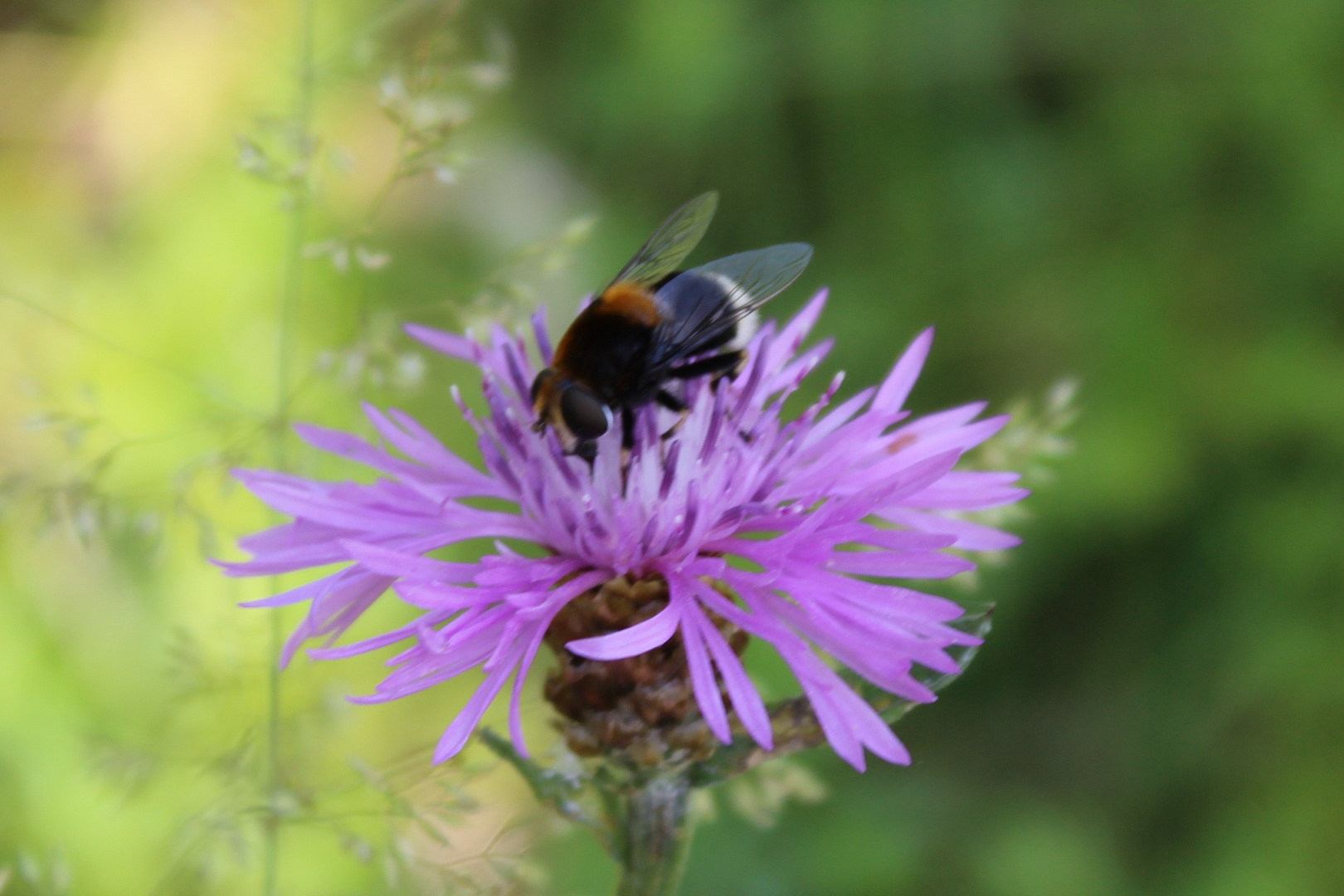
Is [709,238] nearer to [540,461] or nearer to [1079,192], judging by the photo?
[1079,192]

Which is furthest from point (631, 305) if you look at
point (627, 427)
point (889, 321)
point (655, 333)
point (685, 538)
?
point (889, 321)

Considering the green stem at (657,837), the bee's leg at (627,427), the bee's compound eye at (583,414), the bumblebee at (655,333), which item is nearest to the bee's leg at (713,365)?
the bumblebee at (655,333)

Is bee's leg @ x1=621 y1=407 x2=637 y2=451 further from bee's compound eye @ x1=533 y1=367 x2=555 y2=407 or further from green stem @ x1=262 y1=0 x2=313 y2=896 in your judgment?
green stem @ x1=262 y1=0 x2=313 y2=896

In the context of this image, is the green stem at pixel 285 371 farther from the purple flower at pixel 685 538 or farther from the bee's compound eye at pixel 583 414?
the bee's compound eye at pixel 583 414

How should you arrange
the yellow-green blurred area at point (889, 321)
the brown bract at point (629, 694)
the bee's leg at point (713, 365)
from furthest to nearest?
the yellow-green blurred area at point (889, 321), the bee's leg at point (713, 365), the brown bract at point (629, 694)

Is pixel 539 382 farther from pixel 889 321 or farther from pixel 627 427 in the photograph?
pixel 889 321
